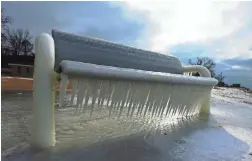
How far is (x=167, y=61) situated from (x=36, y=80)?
6.51 ft

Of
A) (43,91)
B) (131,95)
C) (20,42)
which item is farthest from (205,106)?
(20,42)

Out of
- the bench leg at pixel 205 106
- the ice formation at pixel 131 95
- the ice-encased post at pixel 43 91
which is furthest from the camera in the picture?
the bench leg at pixel 205 106

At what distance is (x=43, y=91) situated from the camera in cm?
155

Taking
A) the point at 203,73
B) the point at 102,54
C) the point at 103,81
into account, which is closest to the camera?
the point at 103,81

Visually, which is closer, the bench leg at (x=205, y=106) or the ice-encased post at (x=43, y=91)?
the ice-encased post at (x=43, y=91)

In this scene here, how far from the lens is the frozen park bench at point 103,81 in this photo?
1555 millimetres

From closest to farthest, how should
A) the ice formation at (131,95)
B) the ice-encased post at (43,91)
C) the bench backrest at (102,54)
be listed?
the ice-encased post at (43,91), the ice formation at (131,95), the bench backrest at (102,54)

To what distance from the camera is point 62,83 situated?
1.52 metres

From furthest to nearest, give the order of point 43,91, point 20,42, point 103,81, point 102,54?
point 20,42 → point 102,54 → point 103,81 → point 43,91

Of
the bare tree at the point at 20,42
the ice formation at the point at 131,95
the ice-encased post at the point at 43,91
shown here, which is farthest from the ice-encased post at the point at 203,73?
the bare tree at the point at 20,42

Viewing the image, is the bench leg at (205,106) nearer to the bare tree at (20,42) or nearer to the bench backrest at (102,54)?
the bench backrest at (102,54)

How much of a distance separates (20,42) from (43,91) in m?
15.2

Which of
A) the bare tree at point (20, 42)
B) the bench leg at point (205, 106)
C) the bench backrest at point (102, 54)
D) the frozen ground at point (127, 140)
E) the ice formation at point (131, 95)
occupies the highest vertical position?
the bare tree at point (20, 42)

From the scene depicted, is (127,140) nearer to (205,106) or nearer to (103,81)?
(103,81)
